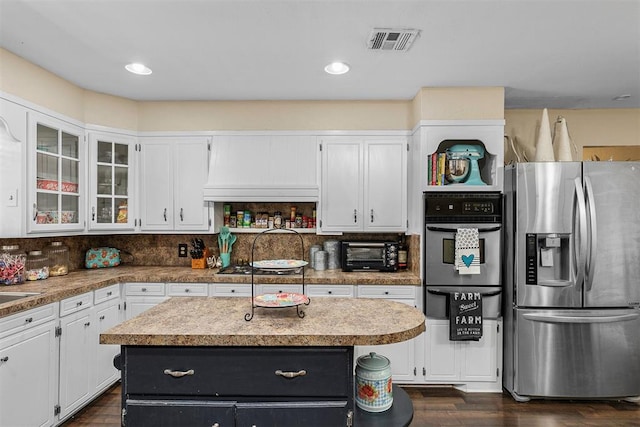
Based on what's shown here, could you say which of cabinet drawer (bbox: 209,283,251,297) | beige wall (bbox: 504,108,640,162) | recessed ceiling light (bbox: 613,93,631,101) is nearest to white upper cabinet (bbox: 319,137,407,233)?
cabinet drawer (bbox: 209,283,251,297)

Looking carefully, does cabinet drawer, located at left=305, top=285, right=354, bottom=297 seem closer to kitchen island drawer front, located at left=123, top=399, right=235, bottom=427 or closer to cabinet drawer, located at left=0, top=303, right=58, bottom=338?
kitchen island drawer front, located at left=123, top=399, right=235, bottom=427

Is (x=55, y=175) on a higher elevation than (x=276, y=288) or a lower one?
higher

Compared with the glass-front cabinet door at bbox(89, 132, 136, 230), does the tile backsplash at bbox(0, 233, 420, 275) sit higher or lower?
lower

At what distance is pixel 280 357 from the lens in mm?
1595

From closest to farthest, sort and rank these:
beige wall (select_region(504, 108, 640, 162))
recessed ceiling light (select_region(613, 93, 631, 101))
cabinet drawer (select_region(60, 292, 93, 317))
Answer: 1. cabinet drawer (select_region(60, 292, 93, 317))
2. recessed ceiling light (select_region(613, 93, 631, 101))
3. beige wall (select_region(504, 108, 640, 162))

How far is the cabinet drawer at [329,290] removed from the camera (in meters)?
3.26

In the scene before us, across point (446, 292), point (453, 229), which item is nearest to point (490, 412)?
point (446, 292)

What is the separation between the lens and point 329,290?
3.26 m

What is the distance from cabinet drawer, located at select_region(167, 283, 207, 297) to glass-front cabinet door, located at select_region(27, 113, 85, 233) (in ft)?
3.20

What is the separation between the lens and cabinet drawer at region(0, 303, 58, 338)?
2.09 m

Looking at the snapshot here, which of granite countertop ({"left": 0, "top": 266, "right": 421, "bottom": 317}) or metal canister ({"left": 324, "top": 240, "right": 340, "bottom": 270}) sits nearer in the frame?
granite countertop ({"left": 0, "top": 266, "right": 421, "bottom": 317})

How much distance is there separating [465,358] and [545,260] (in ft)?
3.49

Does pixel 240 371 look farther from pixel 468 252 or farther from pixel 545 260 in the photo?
pixel 545 260

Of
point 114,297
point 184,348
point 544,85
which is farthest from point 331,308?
point 544,85
